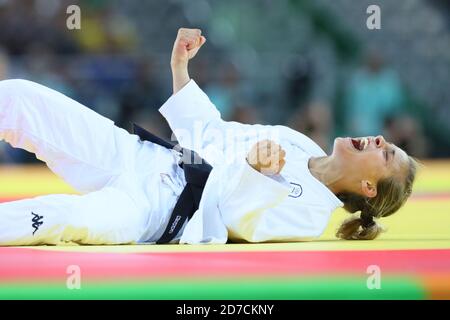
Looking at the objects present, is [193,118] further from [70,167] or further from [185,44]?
[70,167]

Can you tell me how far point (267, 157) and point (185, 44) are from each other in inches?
43.8

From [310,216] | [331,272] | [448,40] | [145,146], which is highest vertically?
[448,40]

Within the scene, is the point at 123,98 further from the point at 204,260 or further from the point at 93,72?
the point at 204,260

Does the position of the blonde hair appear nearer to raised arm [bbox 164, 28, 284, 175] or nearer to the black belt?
raised arm [bbox 164, 28, 284, 175]

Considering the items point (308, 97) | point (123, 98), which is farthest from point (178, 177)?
point (308, 97)

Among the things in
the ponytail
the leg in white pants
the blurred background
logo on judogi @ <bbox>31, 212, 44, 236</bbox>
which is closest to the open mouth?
the ponytail

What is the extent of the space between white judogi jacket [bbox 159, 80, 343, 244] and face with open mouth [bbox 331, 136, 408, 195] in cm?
18

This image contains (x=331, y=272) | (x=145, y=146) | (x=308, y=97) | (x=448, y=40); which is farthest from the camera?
(x=448, y=40)

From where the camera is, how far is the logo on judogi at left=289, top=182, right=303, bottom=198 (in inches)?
160

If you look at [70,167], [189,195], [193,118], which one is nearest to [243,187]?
[189,195]

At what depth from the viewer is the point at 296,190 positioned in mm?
4094

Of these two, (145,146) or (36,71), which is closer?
(145,146)

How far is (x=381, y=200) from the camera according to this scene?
436 cm

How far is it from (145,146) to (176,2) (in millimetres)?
7203
